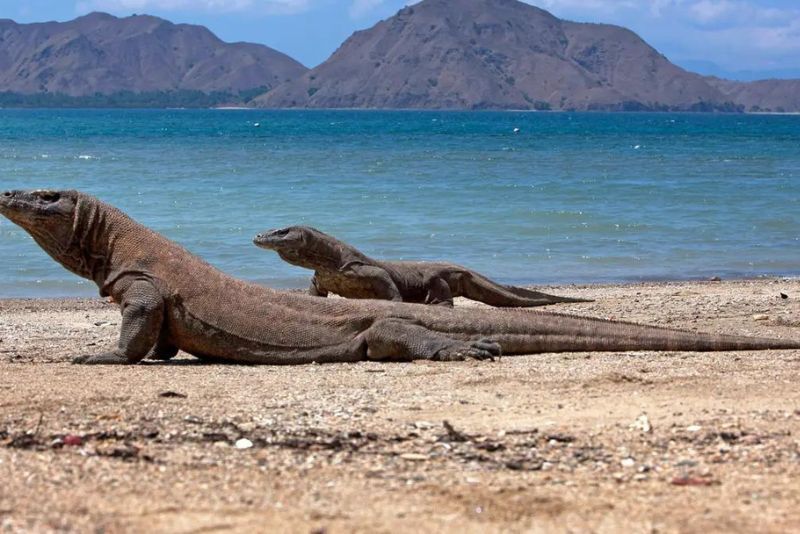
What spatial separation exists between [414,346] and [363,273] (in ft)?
8.98

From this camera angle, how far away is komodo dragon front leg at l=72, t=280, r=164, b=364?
874cm

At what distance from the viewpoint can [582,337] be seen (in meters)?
9.17

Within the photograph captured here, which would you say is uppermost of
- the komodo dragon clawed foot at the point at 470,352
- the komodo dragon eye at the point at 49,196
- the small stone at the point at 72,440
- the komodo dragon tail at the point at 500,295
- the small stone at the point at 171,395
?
the komodo dragon eye at the point at 49,196

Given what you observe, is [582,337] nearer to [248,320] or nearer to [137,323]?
[248,320]

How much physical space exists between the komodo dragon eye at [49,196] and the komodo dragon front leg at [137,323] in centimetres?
90

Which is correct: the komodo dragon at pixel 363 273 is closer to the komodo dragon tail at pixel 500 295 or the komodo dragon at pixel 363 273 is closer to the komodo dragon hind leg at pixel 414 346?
the komodo dragon tail at pixel 500 295

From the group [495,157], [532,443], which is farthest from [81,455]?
[495,157]

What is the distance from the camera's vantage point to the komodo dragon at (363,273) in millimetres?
11445

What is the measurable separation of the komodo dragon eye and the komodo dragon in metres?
2.60

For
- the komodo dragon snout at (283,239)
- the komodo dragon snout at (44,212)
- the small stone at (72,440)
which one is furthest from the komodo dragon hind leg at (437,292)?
the small stone at (72,440)

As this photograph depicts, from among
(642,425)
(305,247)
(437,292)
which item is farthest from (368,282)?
(642,425)

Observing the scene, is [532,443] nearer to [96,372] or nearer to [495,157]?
[96,372]

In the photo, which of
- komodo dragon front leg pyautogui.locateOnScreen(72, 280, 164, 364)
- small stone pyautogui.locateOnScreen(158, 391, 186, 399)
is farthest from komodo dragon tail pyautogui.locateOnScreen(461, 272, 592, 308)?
small stone pyautogui.locateOnScreen(158, 391, 186, 399)

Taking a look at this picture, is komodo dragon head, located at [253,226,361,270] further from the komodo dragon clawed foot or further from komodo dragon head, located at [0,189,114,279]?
the komodo dragon clawed foot
